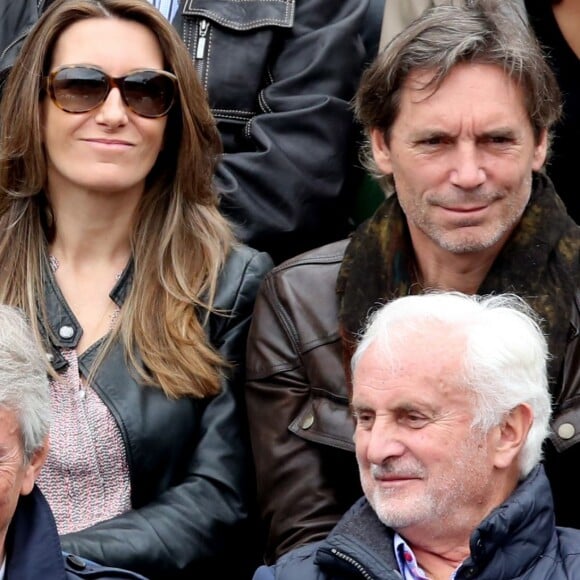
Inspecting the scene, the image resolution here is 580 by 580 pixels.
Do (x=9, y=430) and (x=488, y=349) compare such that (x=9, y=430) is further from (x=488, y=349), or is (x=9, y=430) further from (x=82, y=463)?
(x=488, y=349)

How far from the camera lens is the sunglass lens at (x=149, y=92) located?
15.9 ft

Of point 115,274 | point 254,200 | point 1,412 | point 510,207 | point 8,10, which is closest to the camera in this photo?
point 1,412

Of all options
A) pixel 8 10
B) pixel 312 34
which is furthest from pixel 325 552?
pixel 8 10

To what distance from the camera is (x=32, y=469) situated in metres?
3.74

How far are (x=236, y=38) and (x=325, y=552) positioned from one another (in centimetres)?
224

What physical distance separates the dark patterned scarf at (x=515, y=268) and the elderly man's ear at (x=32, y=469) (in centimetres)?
106

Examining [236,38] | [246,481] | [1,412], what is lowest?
[246,481]

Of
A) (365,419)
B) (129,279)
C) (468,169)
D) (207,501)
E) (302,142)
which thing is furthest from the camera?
(302,142)

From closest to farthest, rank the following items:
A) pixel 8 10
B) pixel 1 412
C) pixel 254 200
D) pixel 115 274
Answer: pixel 1 412 → pixel 115 274 → pixel 254 200 → pixel 8 10

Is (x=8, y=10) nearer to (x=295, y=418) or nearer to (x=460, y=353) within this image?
(x=295, y=418)

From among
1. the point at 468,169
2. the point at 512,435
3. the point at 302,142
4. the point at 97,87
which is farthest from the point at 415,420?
the point at 302,142

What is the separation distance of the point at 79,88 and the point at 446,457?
1.74 m

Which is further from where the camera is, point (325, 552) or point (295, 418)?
point (295, 418)

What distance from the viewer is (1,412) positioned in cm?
363
